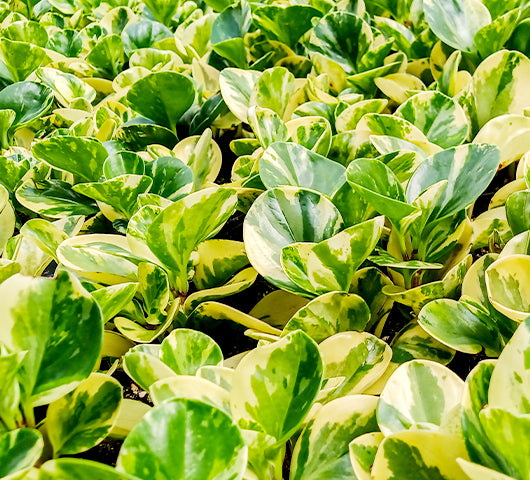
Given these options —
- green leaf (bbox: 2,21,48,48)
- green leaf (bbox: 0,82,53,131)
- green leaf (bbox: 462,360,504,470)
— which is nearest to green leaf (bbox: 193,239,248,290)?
green leaf (bbox: 462,360,504,470)

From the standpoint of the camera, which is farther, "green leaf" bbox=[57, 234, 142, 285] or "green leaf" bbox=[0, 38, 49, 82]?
"green leaf" bbox=[0, 38, 49, 82]

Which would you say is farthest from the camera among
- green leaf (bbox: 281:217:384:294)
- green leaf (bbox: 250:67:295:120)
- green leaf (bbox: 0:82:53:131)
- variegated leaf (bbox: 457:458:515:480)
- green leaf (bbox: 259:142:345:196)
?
green leaf (bbox: 0:82:53:131)

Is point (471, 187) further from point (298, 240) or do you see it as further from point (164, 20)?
point (164, 20)

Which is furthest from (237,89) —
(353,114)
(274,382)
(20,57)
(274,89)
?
(274,382)

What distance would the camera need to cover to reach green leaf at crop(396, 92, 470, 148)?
2.73 feet

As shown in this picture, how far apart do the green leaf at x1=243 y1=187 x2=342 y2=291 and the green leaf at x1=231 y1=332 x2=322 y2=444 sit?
17 centimetres

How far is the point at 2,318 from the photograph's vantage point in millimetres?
496

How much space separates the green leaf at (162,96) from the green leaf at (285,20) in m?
0.26

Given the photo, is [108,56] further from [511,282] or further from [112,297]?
[511,282]

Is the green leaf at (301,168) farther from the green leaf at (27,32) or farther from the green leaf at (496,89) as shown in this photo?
the green leaf at (27,32)

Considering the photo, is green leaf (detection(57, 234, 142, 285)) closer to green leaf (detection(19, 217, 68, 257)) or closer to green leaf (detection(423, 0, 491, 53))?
green leaf (detection(19, 217, 68, 257))

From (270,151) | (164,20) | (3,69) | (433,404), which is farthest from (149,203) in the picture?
(164,20)

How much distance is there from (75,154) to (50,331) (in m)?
0.37

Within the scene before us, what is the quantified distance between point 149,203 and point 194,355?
0.22 metres
